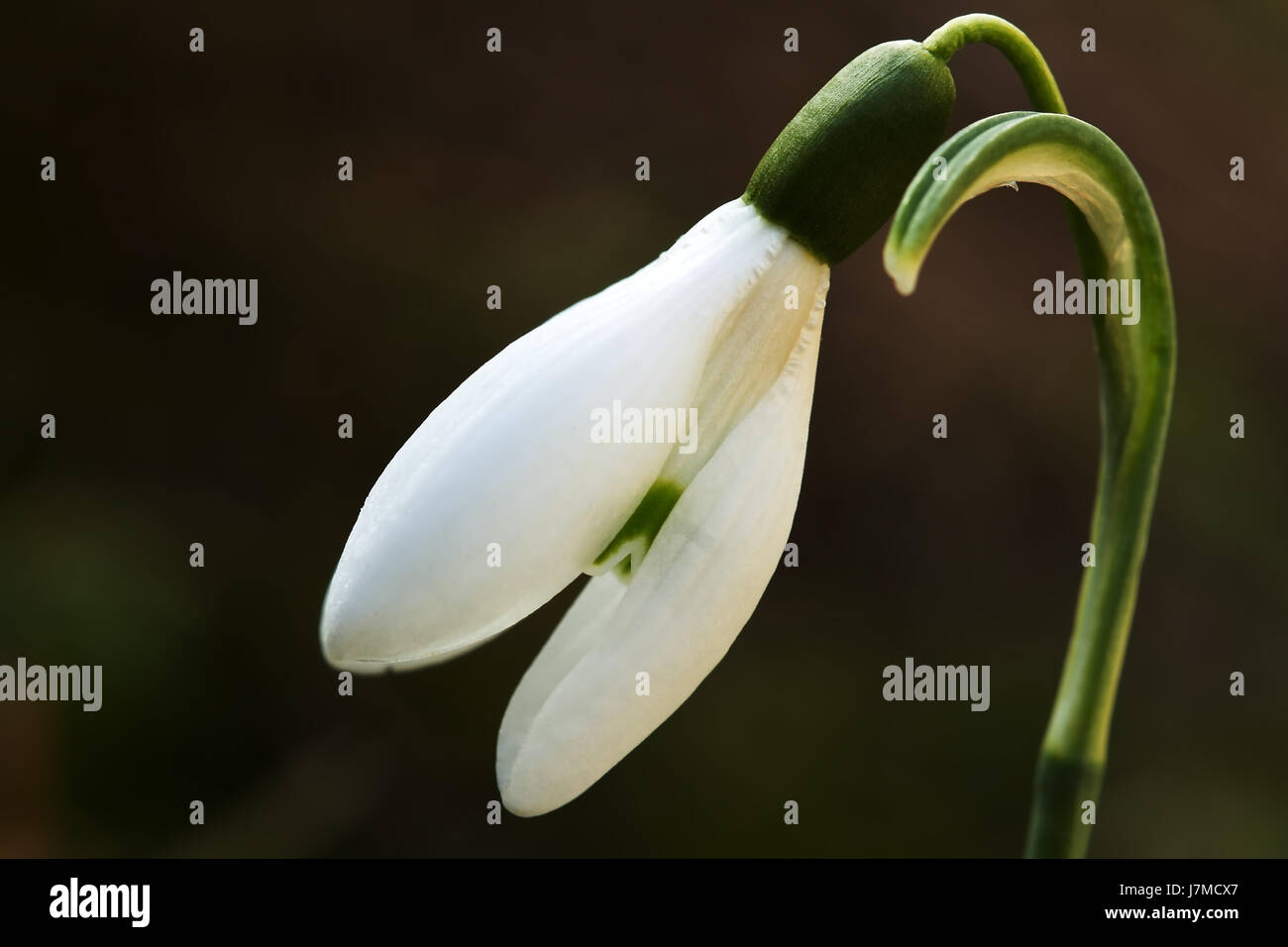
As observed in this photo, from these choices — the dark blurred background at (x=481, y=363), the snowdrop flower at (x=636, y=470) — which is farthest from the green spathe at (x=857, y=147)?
the dark blurred background at (x=481, y=363)

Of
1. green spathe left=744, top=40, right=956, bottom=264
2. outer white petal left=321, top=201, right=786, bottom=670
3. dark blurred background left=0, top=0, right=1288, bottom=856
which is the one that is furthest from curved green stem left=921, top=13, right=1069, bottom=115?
dark blurred background left=0, top=0, right=1288, bottom=856

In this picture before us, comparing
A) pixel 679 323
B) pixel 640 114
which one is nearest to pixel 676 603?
pixel 679 323

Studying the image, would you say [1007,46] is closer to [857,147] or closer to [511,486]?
[857,147]

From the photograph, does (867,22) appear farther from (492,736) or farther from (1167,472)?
(492,736)

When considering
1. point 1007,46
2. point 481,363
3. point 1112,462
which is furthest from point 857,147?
point 481,363

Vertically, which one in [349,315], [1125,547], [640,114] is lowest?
[1125,547]

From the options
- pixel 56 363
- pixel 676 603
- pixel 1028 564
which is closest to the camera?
pixel 676 603
